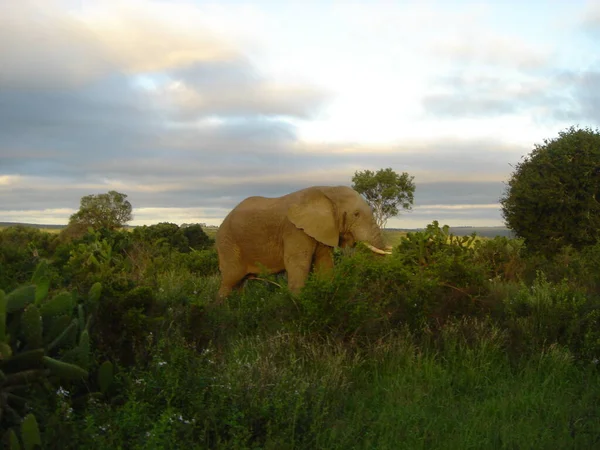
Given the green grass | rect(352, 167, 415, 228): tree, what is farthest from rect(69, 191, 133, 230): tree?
the green grass

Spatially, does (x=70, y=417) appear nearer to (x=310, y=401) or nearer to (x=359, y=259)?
(x=310, y=401)

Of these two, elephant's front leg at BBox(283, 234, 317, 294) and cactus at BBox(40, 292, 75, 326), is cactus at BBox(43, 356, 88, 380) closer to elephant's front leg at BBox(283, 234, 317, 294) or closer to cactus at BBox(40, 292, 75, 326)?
cactus at BBox(40, 292, 75, 326)

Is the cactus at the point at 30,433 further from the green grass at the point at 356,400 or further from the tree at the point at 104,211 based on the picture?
the tree at the point at 104,211

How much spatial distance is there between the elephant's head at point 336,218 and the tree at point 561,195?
959 cm

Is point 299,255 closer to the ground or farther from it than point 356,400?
farther from it

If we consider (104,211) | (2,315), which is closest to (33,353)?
(2,315)

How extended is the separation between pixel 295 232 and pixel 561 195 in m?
10.7

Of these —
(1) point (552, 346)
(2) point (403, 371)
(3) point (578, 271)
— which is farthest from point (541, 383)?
(3) point (578, 271)

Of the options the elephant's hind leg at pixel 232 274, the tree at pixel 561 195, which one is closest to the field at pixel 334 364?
the elephant's hind leg at pixel 232 274

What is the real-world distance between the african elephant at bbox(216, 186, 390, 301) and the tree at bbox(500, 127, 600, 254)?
9525 millimetres

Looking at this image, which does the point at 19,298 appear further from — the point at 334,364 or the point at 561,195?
the point at 561,195

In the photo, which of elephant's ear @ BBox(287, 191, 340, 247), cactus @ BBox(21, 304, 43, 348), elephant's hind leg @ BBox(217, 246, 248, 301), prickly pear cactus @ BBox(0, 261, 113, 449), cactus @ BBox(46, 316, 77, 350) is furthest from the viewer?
elephant's hind leg @ BBox(217, 246, 248, 301)

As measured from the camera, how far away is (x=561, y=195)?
63.0 feet

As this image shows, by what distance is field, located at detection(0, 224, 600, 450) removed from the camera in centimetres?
511
